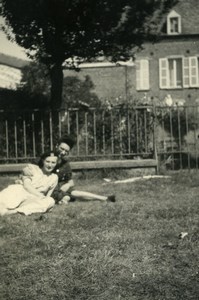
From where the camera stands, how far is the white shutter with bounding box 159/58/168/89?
3625 cm

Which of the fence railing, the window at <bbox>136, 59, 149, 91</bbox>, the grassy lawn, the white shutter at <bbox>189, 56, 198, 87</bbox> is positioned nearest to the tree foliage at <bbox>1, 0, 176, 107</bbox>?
the fence railing

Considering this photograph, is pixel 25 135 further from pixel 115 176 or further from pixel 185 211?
pixel 185 211

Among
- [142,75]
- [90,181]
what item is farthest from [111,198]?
[142,75]

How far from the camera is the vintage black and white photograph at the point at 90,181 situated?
403 cm

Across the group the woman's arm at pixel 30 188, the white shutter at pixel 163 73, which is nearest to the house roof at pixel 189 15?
the white shutter at pixel 163 73

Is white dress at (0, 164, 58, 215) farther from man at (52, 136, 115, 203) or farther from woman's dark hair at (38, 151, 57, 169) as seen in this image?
man at (52, 136, 115, 203)

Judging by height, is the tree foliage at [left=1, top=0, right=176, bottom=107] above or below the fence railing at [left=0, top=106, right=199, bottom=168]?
above

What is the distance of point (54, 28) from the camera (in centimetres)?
1366

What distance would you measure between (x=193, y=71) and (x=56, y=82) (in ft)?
76.9

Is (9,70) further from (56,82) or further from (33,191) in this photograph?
(33,191)

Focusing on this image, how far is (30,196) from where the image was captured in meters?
7.58

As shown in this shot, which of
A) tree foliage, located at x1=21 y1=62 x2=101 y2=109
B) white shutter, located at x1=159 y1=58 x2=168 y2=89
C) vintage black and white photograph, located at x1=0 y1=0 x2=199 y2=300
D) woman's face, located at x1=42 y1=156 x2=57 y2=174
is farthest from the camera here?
white shutter, located at x1=159 y1=58 x2=168 y2=89

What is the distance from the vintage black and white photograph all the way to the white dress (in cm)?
2

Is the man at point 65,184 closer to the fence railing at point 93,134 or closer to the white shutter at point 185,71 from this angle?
the fence railing at point 93,134
